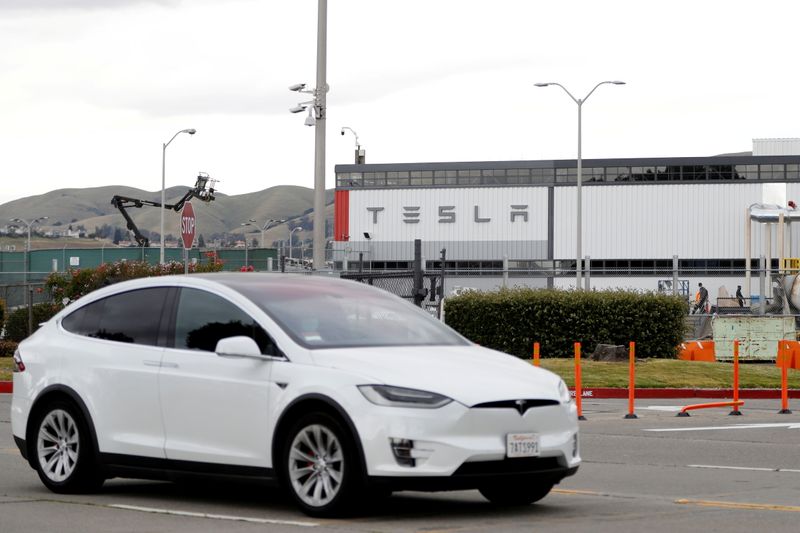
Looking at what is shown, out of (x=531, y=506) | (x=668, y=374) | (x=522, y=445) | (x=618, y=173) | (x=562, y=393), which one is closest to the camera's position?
(x=522, y=445)

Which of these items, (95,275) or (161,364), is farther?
(95,275)

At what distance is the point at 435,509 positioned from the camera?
8922 mm

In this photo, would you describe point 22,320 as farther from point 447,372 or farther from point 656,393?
point 447,372

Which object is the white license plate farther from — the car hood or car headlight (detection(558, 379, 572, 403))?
car headlight (detection(558, 379, 572, 403))

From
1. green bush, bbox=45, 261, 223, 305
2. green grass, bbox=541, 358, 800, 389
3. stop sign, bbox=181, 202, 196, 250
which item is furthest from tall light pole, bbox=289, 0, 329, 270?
green bush, bbox=45, 261, 223, 305

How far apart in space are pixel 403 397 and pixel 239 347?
4.22 feet

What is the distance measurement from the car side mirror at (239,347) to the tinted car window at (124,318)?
931 millimetres

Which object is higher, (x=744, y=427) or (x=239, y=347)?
(x=239, y=347)

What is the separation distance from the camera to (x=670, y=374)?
25.4 m

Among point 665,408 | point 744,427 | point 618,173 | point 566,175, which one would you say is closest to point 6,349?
point 665,408

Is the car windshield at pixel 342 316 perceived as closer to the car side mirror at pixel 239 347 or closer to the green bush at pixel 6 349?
the car side mirror at pixel 239 347

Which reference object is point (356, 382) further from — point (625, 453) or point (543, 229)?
point (543, 229)

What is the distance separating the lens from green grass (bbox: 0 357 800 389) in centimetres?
2425

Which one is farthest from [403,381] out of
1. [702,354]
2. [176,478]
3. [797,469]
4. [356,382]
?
[702,354]
